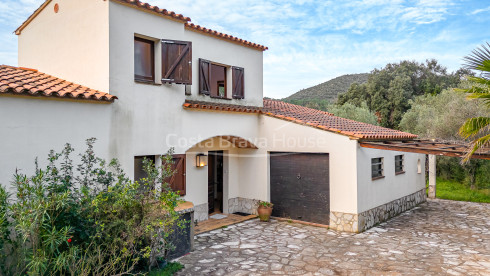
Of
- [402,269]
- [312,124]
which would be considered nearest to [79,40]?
[312,124]

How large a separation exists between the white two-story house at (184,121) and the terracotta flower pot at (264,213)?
61cm

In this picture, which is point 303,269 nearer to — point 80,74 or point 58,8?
point 80,74

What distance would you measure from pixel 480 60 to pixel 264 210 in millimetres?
8037

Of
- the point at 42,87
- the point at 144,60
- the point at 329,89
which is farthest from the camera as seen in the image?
the point at 329,89

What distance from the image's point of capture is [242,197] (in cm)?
1387

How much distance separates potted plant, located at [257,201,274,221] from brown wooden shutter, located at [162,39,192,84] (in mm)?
5421

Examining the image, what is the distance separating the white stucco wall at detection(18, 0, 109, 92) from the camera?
8.59m

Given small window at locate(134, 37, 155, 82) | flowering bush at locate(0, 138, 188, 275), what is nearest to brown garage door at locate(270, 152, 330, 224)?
small window at locate(134, 37, 155, 82)

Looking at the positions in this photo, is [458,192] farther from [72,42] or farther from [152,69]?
[72,42]

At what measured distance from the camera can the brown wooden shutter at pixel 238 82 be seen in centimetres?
1288

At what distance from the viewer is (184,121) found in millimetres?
10281

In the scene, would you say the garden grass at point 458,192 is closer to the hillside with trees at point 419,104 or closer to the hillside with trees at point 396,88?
the hillside with trees at point 419,104

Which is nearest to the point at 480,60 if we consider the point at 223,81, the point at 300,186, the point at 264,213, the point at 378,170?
the point at 378,170

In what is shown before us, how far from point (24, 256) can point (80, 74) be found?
493 centimetres
